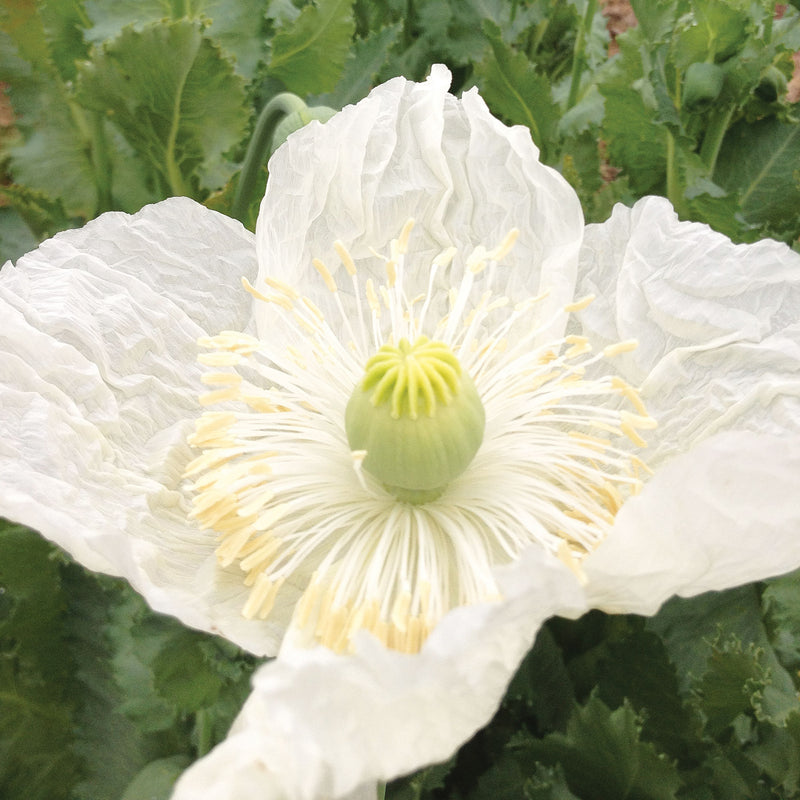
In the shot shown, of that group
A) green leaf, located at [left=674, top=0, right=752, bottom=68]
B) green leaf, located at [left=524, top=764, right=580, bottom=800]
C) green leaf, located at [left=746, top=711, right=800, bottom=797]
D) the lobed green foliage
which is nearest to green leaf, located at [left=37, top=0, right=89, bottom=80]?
the lobed green foliage

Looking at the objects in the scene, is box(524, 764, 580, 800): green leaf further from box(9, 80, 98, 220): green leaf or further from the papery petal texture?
box(9, 80, 98, 220): green leaf

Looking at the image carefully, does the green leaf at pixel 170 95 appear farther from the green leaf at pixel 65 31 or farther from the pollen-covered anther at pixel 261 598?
the pollen-covered anther at pixel 261 598

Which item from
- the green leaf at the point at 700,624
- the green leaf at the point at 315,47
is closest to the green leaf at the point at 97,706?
the green leaf at the point at 700,624

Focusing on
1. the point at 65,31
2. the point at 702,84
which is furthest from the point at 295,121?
the point at 702,84

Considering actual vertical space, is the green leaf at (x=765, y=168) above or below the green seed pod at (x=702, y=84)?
below

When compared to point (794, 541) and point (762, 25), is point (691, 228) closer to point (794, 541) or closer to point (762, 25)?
point (794, 541)

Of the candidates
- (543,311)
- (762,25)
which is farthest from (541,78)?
(543,311)
